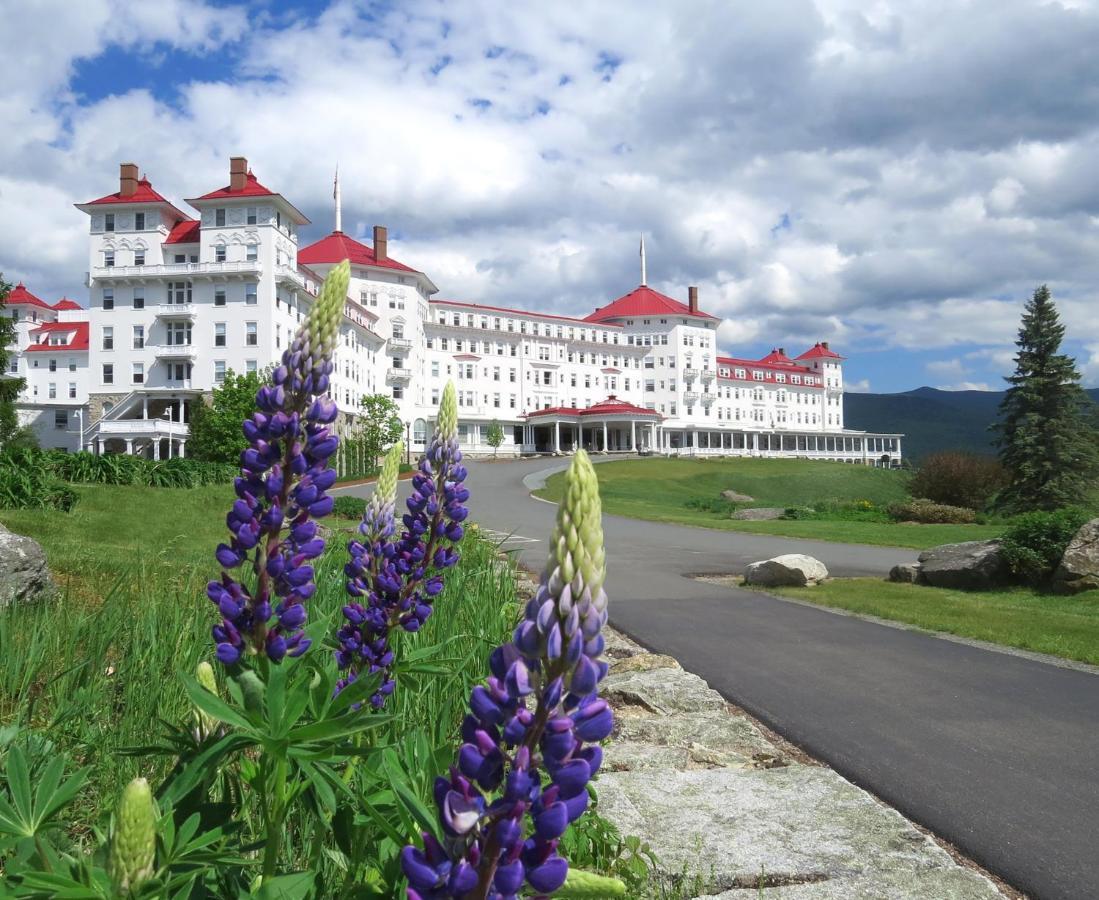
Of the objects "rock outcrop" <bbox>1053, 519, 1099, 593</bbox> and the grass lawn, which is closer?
the grass lawn

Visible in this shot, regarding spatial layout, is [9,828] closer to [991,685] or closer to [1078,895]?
[1078,895]

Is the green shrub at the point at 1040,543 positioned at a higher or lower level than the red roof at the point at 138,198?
lower

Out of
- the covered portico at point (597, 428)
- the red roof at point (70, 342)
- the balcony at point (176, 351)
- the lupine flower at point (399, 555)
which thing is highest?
the red roof at point (70, 342)

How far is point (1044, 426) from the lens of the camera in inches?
1633

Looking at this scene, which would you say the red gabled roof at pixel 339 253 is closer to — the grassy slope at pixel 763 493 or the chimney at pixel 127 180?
the chimney at pixel 127 180

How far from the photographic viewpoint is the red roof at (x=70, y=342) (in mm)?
95125

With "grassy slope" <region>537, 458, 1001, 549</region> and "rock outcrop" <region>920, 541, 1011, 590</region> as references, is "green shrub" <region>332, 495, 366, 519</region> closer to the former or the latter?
"grassy slope" <region>537, 458, 1001, 549</region>

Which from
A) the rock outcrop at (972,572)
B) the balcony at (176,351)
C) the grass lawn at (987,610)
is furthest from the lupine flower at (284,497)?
the balcony at (176,351)

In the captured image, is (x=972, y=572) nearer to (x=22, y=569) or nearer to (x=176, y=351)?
(x=22, y=569)

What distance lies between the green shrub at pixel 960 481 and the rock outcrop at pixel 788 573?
31698mm

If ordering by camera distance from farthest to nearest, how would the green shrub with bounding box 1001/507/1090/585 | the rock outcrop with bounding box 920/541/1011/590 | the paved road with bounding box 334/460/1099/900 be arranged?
the rock outcrop with bounding box 920/541/1011/590, the green shrub with bounding box 1001/507/1090/585, the paved road with bounding box 334/460/1099/900

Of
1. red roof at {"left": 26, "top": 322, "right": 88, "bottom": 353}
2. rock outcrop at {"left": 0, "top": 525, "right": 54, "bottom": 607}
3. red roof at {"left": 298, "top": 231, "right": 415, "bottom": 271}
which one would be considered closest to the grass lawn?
rock outcrop at {"left": 0, "top": 525, "right": 54, "bottom": 607}

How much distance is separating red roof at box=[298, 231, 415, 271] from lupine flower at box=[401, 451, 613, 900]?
9445cm

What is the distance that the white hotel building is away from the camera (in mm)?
67062
